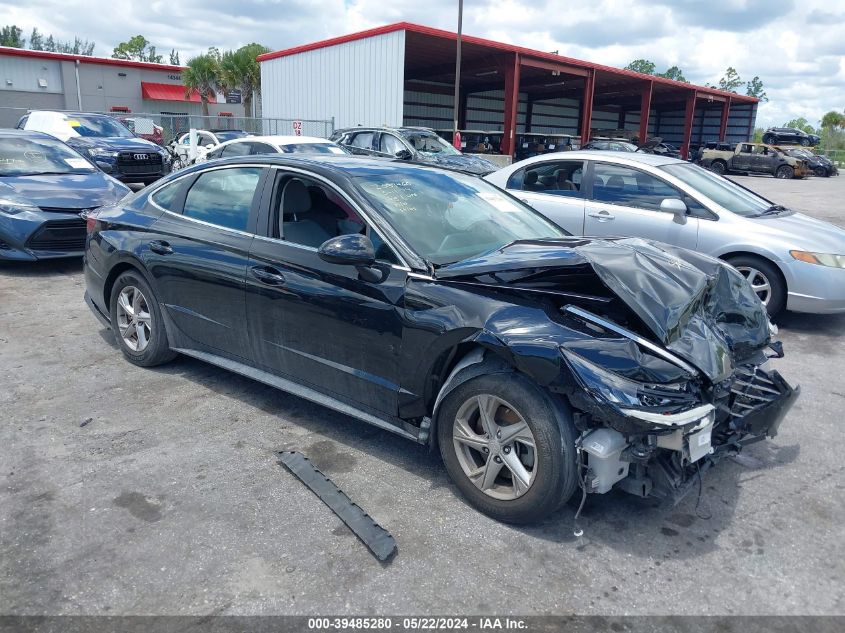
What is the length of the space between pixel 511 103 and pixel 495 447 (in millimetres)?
27881

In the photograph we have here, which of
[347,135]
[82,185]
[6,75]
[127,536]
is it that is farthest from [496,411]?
[6,75]

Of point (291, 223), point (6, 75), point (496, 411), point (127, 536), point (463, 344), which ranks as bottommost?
point (127, 536)

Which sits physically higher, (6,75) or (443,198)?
(6,75)

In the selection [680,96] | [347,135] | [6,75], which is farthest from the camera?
[680,96]

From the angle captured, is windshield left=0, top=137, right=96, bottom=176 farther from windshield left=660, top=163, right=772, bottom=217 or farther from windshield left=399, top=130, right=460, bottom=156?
windshield left=399, top=130, right=460, bottom=156

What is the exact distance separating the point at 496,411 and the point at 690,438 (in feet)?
2.73

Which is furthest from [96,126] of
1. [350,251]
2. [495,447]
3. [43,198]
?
[495,447]

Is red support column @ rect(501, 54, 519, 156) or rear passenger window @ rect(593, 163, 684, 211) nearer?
rear passenger window @ rect(593, 163, 684, 211)

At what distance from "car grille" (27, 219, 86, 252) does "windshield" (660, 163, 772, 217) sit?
262 inches

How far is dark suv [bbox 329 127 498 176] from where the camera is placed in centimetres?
1592

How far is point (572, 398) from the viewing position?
9.33 feet

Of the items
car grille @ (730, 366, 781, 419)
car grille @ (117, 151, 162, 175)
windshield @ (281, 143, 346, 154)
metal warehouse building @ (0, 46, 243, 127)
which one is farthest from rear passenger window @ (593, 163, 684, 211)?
metal warehouse building @ (0, 46, 243, 127)

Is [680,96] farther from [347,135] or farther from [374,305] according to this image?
[374,305]

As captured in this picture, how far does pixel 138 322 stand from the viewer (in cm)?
497
